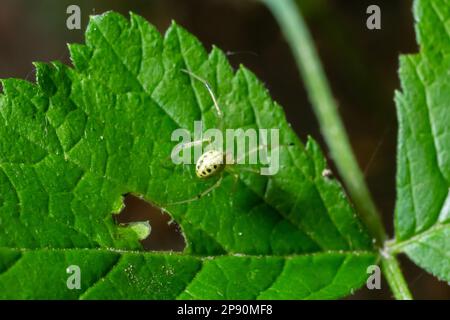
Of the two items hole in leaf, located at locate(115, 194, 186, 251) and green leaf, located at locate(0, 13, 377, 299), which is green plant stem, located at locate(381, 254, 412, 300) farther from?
hole in leaf, located at locate(115, 194, 186, 251)

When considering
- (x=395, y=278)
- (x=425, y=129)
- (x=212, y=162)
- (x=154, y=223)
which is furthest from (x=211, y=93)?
(x=154, y=223)

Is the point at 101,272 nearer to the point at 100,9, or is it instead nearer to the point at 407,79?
the point at 407,79

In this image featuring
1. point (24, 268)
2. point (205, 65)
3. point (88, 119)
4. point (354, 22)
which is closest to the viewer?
point (24, 268)

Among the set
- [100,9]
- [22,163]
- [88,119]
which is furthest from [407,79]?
[100,9]

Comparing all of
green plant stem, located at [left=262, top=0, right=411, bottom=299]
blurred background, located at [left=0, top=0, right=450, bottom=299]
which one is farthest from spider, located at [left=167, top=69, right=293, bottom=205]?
blurred background, located at [left=0, top=0, right=450, bottom=299]

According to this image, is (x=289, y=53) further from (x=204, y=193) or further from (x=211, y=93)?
(x=204, y=193)
